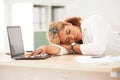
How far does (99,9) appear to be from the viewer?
2.67 m

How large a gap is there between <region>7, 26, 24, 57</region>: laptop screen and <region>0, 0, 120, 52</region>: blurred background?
87cm

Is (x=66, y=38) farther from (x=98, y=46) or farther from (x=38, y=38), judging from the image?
(x=38, y=38)

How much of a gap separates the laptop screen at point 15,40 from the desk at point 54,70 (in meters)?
0.15

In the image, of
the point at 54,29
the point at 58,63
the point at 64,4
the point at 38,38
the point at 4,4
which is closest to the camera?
the point at 58,63

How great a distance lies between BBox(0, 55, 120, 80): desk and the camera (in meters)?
1.23

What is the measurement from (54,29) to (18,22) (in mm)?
1652

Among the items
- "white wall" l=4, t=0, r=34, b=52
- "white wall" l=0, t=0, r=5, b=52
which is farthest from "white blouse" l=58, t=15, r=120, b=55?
"white wall" l=0, t=0, r=5, b=52

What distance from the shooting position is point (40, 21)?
3160 mm

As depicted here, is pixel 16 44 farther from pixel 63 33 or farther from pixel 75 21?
pixel 75 21

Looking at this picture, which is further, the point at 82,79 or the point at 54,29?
the point at 54,29

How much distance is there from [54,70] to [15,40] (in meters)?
0.42

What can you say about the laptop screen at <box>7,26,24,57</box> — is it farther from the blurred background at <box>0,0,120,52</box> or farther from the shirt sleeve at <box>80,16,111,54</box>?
the blurred background at <box>0,0,120,52</box>

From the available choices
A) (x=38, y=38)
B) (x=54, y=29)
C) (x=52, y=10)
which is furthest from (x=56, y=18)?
(x=54, y=29)

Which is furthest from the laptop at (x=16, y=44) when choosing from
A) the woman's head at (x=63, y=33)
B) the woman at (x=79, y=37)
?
the woman's head at (x=63, y=33)
